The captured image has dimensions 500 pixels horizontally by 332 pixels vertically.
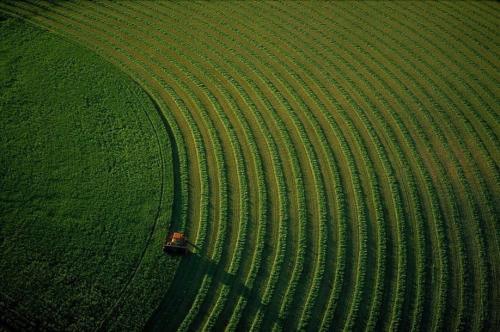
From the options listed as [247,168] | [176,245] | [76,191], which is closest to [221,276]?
[176,245]

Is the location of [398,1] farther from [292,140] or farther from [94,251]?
[94,251]

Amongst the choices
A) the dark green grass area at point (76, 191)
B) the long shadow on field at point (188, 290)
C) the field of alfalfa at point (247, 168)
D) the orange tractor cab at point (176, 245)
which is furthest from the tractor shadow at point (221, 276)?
the dark green grass area at point (76, 191)

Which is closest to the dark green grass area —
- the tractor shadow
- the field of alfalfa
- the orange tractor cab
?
the field of alfalfa

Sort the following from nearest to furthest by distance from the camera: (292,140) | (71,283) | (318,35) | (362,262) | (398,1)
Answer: (71,283) < (362,262) < (292,140) < (318,35) < (398,1)

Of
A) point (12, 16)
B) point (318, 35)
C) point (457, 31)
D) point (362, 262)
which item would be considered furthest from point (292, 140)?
point (12, 16)

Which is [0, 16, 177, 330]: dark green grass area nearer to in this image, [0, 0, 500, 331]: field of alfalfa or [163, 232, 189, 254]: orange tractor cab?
[0, 0, 500, 331]: field of alfalfa

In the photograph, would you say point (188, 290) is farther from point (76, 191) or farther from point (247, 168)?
point (76, 191)
